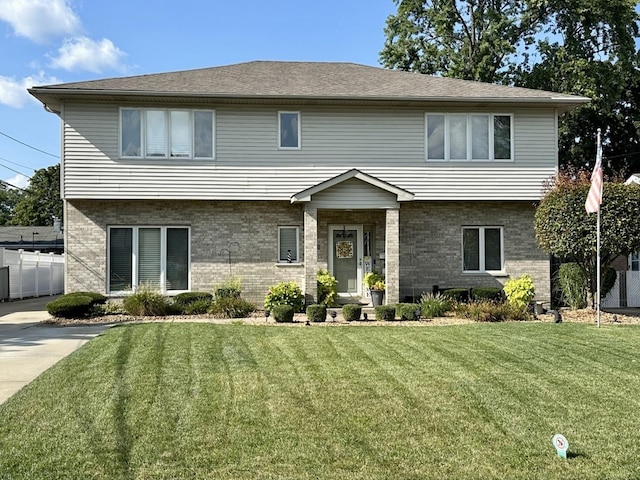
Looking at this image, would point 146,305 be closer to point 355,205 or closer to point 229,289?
point 229,289

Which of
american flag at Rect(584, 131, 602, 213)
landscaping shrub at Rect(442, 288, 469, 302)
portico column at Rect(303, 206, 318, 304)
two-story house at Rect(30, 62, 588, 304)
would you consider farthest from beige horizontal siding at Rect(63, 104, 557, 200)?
american flag at Rect(584, 131, 602, 213)

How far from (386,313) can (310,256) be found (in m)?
2.85

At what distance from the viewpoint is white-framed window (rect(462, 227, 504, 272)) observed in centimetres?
1808

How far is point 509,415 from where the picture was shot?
20.9ft

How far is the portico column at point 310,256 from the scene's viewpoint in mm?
15953

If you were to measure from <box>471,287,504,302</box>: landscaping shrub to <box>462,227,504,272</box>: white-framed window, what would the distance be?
1163 mm

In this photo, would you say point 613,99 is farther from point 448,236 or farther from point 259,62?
point 259,62

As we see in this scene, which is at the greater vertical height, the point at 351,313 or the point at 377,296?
the point at 377,296

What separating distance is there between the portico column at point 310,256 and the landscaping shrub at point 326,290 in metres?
0.25

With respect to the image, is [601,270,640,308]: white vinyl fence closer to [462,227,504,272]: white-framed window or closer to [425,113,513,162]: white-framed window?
[462,227,504,272]: white-framed window

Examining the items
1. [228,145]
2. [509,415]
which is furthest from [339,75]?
[509,415]

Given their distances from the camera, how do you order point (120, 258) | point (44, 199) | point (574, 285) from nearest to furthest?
1. point (574, 285)
2. point (120, 258)
3. point (44, 199)

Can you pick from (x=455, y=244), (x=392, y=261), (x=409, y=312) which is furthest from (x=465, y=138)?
(x=409, y=312)

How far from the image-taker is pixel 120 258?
1711 cm
